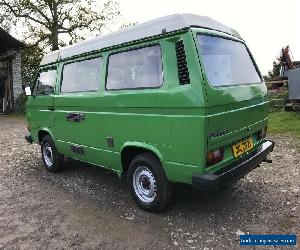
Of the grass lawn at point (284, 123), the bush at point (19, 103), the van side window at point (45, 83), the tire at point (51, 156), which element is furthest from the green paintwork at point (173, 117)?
the bush at point (19, 103)

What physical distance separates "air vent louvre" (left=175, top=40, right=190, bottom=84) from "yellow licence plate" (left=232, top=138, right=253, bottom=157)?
1157mm

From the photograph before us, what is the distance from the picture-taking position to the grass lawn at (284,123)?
10.2m

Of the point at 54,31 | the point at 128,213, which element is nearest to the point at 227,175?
the point at 128,213

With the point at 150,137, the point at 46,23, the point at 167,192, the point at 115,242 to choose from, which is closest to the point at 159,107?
the point at 150,137

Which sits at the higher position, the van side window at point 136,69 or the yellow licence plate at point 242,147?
the van side window at point 136,69

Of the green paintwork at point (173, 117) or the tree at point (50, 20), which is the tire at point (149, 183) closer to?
the green paintwork at point (173, 117)

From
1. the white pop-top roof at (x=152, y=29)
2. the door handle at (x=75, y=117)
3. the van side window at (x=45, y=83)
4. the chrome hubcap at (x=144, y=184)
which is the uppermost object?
the white pop-top roof at (x=152, y=29)

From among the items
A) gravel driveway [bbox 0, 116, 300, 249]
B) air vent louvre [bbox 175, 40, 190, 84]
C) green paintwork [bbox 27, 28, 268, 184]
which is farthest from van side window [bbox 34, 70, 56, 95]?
air vent louvre [bbox 175, 40, 190, 84]

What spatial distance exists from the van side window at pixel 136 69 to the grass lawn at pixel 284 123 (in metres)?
6.49

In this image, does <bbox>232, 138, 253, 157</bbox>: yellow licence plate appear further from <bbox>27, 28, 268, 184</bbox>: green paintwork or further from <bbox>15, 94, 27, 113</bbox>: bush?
<bbox>15, 94, 27, 113</bbox>: bush

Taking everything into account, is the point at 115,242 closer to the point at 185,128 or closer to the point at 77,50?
the point at 185,128

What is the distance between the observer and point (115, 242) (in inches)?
161

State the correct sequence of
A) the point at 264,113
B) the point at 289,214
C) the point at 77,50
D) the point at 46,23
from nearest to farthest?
1. the point at 289,214
2. the point at 264,113
3. the point at 77,50
4. the point at 46,23

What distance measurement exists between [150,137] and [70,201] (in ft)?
6.20
